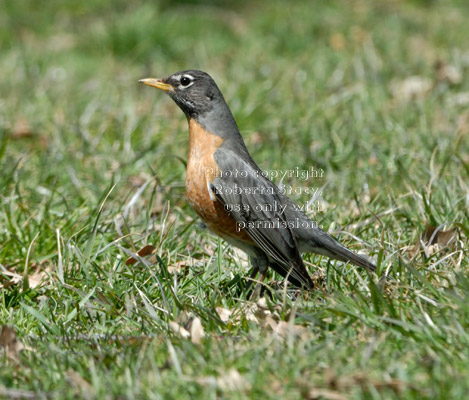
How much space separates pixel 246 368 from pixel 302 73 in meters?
6.00

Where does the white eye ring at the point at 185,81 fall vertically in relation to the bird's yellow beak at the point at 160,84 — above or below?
above

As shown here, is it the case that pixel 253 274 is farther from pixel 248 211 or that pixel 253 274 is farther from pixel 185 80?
pixel 185 80

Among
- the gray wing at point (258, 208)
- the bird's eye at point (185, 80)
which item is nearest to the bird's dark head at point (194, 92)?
the bird's eye at point (185, 80)

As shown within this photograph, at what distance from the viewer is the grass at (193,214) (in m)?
3.10

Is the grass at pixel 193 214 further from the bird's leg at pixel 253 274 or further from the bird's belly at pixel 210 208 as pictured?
the bird's belly at pixel 210 208

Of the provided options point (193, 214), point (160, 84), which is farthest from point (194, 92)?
point (193, 214)

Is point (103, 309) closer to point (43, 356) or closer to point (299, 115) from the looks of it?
point (43, 356)

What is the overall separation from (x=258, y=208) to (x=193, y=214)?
1.11 meters

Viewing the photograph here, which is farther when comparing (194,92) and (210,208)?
(194,92)

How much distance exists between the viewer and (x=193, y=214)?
18.4ft

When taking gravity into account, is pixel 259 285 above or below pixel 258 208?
below

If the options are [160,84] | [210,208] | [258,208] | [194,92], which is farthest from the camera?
[160,84]

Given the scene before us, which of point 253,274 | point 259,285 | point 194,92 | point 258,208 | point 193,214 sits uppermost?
point 194,92

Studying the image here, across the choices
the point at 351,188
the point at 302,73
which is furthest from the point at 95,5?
the point at 351,188
